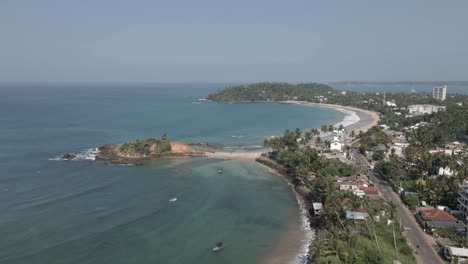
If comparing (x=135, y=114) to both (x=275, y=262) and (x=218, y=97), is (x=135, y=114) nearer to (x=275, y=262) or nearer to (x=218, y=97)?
(x=218, y=97)

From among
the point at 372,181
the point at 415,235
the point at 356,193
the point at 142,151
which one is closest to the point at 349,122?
the point at 372,181

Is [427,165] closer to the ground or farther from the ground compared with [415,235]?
farther from the ground

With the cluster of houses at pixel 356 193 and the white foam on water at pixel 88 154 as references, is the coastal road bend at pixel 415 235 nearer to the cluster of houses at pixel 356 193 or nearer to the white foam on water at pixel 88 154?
the cluster of houses at pixel 356 193

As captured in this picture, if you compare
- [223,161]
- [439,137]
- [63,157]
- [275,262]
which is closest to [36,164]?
[63,157]

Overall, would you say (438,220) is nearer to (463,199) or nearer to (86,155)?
(463,199)

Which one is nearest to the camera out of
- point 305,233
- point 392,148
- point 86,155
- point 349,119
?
point 305,233

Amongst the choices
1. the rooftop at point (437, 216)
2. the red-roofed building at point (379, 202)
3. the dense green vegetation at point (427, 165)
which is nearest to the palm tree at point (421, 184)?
the dense green vegetation at point (427, 165)

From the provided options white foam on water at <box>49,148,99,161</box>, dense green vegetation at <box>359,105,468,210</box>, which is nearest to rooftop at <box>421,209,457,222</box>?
dense green vegetation at <box>359,105,468,210</box>
